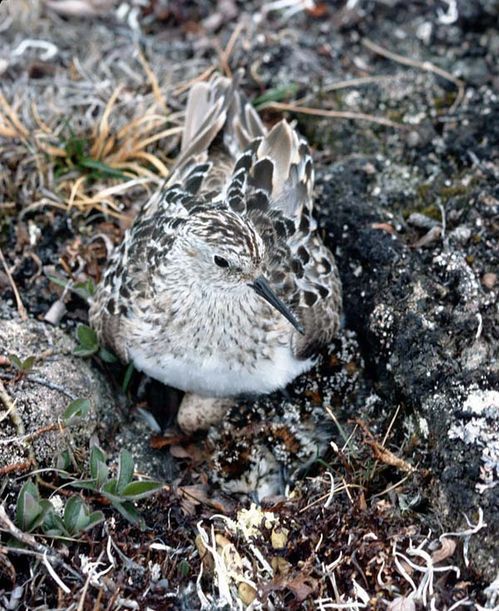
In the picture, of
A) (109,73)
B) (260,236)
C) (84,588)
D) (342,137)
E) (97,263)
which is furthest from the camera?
(109,73)

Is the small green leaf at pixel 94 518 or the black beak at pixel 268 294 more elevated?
the black beak at pixel 268 294

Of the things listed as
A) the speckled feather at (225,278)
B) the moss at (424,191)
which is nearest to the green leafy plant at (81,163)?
the speckled feather at (225,278)

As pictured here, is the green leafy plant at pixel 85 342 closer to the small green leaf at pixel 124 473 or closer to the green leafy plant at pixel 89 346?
the green leafy plant at pixel 89 346

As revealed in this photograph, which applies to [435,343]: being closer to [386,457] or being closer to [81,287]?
[386,457]

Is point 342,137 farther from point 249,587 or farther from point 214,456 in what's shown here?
point 249,587

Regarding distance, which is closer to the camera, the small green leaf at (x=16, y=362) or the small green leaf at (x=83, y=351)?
the small green leaf at (x=16, y=362)

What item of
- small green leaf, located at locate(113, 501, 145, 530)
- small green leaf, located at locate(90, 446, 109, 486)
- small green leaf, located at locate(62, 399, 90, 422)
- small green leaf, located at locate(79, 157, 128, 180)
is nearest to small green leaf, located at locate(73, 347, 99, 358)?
small green leaf, located at locate(62, 399, 90, 422)

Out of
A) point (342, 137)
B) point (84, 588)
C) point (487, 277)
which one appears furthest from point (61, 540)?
point (342, 137)
